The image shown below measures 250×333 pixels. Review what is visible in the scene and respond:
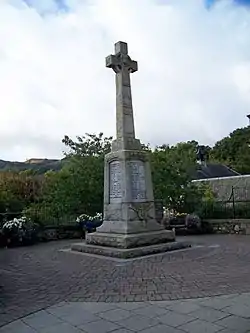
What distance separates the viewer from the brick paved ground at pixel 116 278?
4.84 metres

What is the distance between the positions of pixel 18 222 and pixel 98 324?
816 centimetres

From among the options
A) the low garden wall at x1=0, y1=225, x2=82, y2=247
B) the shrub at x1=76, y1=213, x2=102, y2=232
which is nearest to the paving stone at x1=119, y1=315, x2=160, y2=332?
the low garden wall at x1=0, y1=225, x2=82, y2=247

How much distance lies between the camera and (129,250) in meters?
8.16

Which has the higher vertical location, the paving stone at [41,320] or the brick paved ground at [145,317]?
the brick paved ground at [145,317]

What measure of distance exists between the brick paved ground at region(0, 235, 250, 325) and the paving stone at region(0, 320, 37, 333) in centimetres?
15

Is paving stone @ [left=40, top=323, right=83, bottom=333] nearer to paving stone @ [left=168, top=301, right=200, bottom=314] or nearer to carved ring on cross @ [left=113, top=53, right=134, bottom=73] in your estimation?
paving stone @ [left=168, top=301, right=200, bottom=314]

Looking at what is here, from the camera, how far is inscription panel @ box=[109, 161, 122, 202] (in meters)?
9.34

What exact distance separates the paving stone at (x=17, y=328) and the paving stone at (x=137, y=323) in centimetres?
97

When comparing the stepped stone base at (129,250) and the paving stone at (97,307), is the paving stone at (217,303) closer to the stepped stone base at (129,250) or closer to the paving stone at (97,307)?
the paving stone at (97,307)

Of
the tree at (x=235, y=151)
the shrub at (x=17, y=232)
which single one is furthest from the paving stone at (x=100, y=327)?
the tree at (x=235, y=151)

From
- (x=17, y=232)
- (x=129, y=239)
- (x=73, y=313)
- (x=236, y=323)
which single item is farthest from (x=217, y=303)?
(x=17, y=232)

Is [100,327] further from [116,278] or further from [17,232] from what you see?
[17,232]

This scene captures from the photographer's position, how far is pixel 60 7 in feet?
22.2

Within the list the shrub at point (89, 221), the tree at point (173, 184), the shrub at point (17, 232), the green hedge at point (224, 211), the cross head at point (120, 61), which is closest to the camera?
the cross head at point (120, 61)
